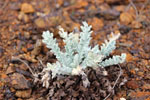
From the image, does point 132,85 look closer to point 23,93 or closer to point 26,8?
point 23,93

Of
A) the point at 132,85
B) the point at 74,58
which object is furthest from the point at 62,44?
the point at 132,85

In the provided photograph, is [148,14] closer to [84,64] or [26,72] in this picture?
[84,64]

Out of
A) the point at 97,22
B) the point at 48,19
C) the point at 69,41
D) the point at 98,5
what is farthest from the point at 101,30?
the point at 69,41


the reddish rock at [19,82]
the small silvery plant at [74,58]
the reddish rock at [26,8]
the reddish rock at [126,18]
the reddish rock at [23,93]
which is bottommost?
the reddish rock at [23,93]

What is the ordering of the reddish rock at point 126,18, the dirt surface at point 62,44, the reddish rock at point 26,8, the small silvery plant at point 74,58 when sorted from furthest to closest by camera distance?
the reddish rock at point 26,8 → the reddish rock at point 126,18 → the dirt surface at point 62,44 → the small silvery plant at point 74,58

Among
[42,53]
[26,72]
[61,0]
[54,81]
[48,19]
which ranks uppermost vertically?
[61,0]

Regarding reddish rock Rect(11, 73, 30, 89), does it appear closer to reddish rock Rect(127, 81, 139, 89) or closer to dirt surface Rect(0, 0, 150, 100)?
dirt surface Rect(0, 0, 150, 100)

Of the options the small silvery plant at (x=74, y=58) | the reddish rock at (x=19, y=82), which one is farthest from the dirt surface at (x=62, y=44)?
the small silvery plant at (x=74, y=58)

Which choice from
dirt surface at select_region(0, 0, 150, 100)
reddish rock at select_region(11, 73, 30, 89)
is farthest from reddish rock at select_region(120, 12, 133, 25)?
reddish rock at select_region(11, 73, 30, 89)

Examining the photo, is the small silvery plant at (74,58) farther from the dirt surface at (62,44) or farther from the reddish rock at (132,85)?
the reddish rock at (132,85)
